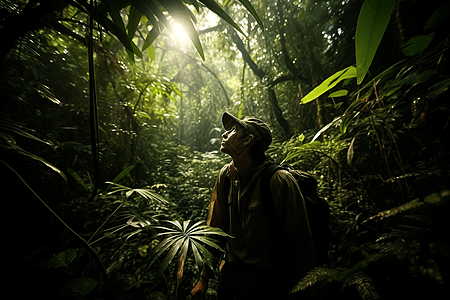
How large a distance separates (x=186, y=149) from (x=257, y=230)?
135 inches

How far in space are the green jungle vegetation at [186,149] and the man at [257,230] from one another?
18 cm

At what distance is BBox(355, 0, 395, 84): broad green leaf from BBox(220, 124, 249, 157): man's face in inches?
25.8

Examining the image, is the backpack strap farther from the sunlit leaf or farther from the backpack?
the sunlit leaf

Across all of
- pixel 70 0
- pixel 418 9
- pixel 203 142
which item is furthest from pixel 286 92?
pixel 70 0

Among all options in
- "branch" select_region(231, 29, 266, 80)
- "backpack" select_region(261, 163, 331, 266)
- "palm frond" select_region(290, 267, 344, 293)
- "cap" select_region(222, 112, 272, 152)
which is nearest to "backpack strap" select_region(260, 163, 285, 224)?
"backpack" select_region(261, 163, 331, 266)

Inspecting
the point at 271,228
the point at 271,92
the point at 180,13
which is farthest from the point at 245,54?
the point at 271,228

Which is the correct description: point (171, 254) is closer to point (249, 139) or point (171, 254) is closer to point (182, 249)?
point (182, 249)

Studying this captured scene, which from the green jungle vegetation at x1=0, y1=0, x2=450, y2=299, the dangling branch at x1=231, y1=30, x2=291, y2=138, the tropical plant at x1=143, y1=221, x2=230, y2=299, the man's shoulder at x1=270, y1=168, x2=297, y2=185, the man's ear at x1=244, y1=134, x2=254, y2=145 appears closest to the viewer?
the green jungle vegetation at x1=0, y1=0, x2=450, y2=299

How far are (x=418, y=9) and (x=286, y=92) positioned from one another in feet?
8.15

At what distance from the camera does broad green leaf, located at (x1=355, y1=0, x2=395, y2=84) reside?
463 millimetres

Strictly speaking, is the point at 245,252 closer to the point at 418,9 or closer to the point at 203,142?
the point at 418,9

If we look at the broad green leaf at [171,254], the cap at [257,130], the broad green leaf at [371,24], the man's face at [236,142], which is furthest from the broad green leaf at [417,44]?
the broad green leaf at [171,254]

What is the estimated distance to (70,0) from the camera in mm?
669

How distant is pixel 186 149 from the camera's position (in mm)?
4145
